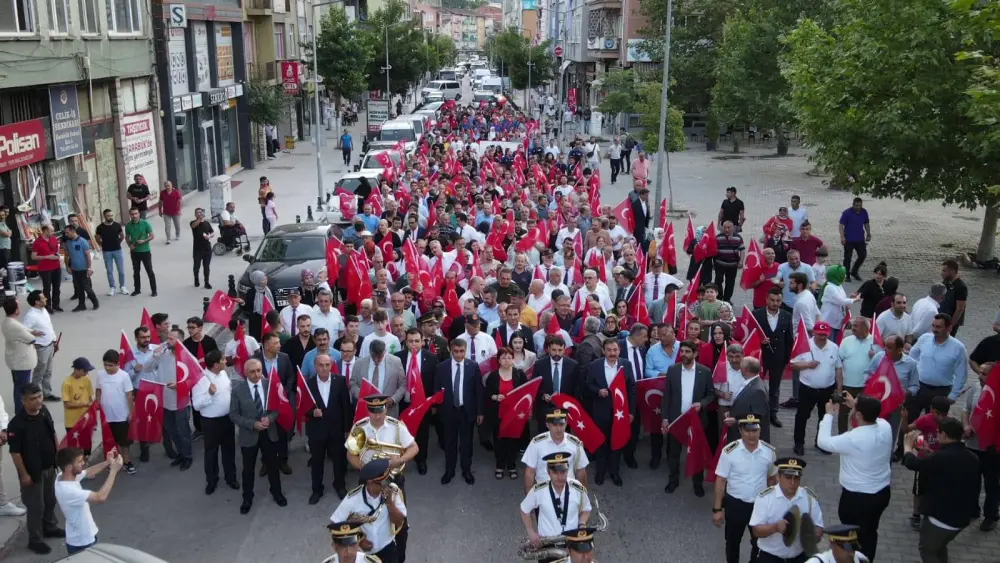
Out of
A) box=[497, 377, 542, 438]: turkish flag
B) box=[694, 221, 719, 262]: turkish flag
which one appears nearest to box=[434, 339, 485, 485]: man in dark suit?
box=[497, 377, 542, 438]: turkish flag

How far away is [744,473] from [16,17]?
17473 millimetres

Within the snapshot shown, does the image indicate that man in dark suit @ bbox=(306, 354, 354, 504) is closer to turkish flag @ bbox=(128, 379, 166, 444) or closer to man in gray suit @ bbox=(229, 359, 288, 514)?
man in gray suit @ bbox=(229, 359, 288, 514)

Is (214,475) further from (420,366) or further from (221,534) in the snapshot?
(420,366)

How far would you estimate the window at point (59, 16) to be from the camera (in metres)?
20.2

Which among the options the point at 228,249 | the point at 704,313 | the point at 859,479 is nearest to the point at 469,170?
the point at 228,249

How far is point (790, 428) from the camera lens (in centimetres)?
1109

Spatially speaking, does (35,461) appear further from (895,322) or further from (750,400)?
(895,322)

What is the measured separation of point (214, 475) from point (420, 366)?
2322 mm

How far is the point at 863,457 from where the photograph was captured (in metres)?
7.14

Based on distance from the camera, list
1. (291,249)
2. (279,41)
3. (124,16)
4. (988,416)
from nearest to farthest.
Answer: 1. (988,416)
2. (291,249)
3. (124,16)
4. (279,41)

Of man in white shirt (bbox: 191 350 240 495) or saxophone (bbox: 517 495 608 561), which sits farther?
man in white shirt (bbox: 191 350 240 495)

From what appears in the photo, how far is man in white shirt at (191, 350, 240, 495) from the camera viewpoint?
9.28 m

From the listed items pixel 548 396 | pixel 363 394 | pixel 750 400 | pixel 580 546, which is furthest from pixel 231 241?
pixel 580 546

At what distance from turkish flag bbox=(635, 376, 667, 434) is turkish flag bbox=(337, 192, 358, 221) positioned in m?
12.2
